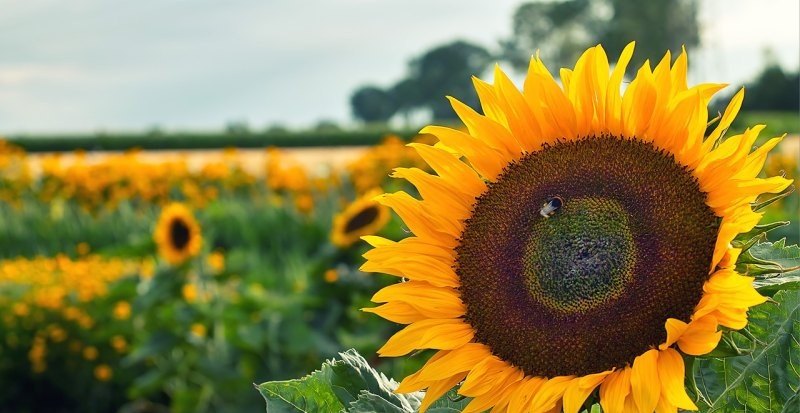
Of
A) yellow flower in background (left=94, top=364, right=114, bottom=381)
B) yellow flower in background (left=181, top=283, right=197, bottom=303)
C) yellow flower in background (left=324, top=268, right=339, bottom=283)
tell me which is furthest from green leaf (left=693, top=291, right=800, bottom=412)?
yellow flower in background (left=94, top=364, right=114, bottom=381)

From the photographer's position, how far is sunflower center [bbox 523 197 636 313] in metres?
1.31

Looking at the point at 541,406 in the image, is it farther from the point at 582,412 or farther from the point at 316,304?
the point at 316,304

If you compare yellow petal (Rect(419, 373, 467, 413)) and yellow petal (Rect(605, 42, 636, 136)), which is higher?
yellow petal (Rect(605, 42, 636, 136))

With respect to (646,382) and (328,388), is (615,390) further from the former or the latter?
(328,388)

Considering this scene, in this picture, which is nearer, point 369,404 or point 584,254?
point 369,404

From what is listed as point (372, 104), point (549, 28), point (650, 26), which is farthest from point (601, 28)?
point (372, 104)

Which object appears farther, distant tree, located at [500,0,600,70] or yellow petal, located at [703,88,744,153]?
distant tree, located at [500,0,600,70]

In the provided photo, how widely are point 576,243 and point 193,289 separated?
5043mm

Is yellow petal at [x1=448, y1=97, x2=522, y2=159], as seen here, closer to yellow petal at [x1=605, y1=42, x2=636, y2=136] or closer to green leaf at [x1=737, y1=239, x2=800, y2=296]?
yellow petal at [x1=605, y1=42, x2=636, y2=136]

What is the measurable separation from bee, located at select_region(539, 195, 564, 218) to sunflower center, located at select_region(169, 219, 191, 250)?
461cm

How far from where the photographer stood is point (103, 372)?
23.0 feet

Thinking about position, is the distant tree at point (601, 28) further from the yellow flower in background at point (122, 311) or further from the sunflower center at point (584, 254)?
the sunflower center at point (584, 254)

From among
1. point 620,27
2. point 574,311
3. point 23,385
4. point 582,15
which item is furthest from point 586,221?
point 582,15

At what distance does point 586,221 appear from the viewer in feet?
4.44
